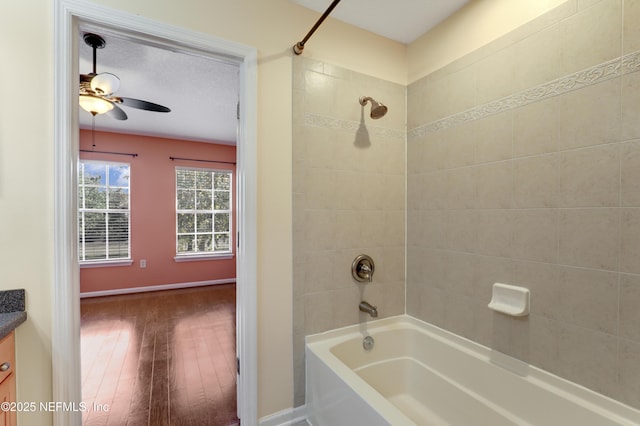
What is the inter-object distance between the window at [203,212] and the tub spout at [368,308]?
13.1ft

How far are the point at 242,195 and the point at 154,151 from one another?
13.2 feet

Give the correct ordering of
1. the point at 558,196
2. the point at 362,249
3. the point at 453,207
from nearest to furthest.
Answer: the point at 558,196, the point at 453,207, the point at 362,249

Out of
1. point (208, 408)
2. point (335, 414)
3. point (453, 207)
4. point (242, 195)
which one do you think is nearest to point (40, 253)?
point (242, 195)

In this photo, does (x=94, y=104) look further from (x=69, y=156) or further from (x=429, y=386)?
(x=429, y=386)

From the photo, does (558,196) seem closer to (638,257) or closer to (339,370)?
Answer: (638,257)

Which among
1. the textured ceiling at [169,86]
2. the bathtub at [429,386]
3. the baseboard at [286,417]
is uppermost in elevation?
the textured ceiling at [169,86]

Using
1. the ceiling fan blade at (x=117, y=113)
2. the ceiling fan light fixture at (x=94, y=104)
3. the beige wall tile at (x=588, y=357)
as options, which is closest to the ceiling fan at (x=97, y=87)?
the ceiling fan light fixture at (x=94, y=104)

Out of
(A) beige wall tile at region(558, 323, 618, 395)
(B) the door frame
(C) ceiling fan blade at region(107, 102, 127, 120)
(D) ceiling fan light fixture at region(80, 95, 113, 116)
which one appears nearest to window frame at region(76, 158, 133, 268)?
(C) ceiling fan blade at region(107, 102, 127, 120)

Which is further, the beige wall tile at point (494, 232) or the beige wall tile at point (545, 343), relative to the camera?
the beige wall tile at point (494, 232)

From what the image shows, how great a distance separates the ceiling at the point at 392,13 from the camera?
168 cm

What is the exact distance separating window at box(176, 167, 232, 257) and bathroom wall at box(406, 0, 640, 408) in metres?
4.29

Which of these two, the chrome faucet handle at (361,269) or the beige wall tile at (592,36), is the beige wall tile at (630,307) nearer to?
the beige wall tile at (592,36)

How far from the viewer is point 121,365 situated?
2375 mm

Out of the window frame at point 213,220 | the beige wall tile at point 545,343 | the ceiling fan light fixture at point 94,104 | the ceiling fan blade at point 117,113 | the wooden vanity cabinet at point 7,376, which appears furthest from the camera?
the window frame at point 213,220
